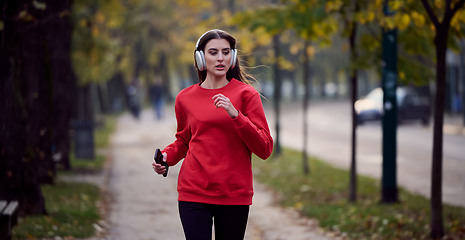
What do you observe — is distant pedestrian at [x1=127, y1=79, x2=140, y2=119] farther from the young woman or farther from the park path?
the young woman

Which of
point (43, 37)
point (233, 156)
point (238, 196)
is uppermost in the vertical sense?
point (43, 37)

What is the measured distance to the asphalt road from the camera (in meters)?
12.3

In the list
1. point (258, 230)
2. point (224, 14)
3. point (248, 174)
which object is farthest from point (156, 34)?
point (248, 174)

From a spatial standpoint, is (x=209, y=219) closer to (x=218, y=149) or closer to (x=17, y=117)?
(x=218, y=149)

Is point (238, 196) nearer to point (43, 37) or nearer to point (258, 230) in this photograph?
point (258, 230)

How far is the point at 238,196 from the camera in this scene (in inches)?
153

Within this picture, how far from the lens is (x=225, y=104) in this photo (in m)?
3.56

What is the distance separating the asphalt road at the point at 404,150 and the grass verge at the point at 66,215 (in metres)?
5.25

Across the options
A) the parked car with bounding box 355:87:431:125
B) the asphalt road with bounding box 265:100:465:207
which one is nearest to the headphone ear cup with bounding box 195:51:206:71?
the asphalt road with bounding box 265:100:465:207

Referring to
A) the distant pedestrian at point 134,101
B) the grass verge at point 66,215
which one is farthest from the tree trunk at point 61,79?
the distant pedestrian at point 134,101

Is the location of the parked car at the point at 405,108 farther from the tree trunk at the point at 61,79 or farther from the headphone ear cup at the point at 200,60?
the headphone ear cup at the point at 200,60

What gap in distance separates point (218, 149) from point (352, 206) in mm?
5915

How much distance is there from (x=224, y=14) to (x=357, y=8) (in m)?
6.82

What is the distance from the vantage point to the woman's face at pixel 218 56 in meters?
3.91
